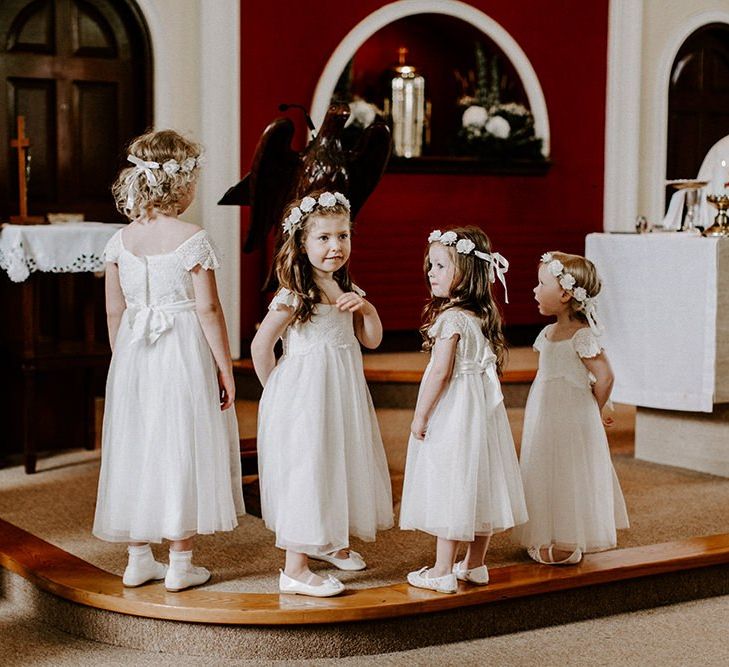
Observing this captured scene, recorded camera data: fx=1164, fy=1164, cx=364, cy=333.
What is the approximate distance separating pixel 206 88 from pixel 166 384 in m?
3.66

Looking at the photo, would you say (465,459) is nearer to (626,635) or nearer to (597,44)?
(626,635)

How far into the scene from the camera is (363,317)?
3293 mm

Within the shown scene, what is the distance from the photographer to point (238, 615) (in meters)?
3.03

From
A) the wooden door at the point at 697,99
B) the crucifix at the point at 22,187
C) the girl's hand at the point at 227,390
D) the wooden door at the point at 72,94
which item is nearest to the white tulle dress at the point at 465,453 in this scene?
the girl's hand at the point at 227,390

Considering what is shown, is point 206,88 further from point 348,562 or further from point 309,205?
point 348,562

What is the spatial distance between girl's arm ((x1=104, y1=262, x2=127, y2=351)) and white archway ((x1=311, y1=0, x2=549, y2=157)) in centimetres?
372

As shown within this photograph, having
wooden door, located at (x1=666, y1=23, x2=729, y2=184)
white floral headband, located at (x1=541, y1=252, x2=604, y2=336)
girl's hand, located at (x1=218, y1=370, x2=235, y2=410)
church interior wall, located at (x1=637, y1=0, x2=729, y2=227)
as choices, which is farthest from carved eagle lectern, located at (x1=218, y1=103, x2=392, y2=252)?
wooden door, located at (x1=666, y1=23, x2=729, y2=184)

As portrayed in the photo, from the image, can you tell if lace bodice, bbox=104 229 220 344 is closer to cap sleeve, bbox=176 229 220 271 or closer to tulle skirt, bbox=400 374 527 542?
cap sleeve, bbox=176 229 220 271

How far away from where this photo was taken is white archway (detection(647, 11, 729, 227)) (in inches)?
308

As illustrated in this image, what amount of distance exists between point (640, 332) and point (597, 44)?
3504mm

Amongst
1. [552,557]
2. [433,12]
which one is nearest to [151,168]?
[552,557]

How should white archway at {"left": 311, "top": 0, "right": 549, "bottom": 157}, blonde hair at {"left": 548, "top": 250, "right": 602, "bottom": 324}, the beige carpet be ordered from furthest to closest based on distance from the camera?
1. white archway at {"left": 311, "top": 0, "right": 549, "bottom": 157}
2. the beige carpet
3. blonde hair at {"left": 548, "top": 250, "right": 602, "bottom": 324}

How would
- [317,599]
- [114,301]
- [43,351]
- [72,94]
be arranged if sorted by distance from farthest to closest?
1. [72,94]
2. [43,351]
3. [114,301]
4. [317,599]

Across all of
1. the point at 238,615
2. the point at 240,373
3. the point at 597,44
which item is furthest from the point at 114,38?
the point at 238,615
